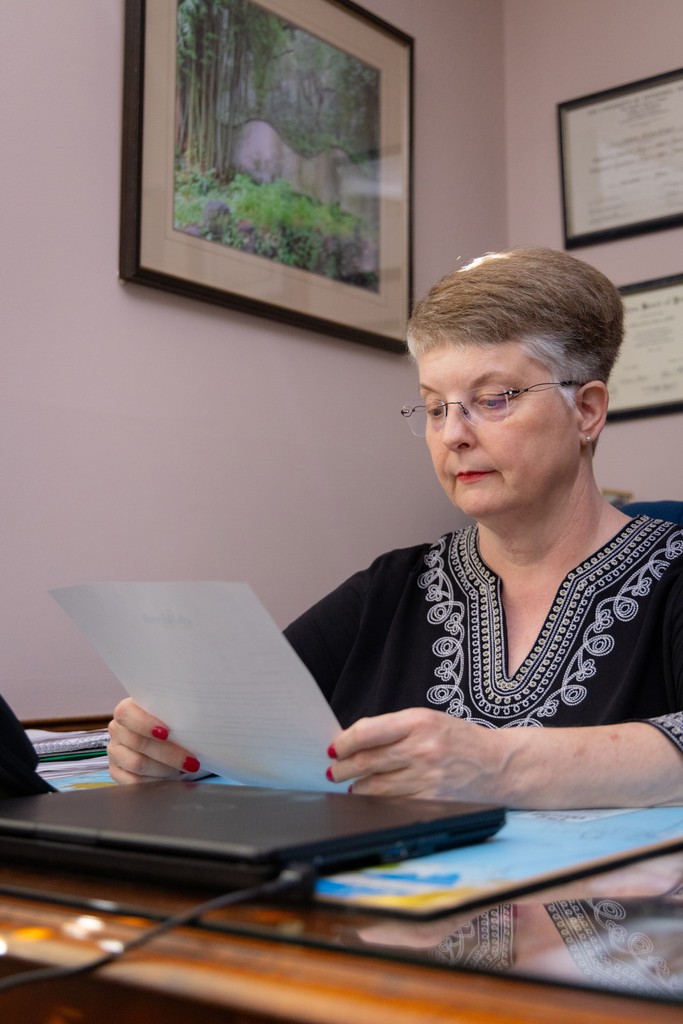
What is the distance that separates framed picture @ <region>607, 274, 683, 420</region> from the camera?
269cm

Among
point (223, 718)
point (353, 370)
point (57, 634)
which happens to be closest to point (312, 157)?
point (353, 370)

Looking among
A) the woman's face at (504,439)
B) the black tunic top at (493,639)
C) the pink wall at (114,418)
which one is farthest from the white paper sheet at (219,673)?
the pink wall at (114,418)

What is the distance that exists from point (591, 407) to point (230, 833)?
3.16 ft

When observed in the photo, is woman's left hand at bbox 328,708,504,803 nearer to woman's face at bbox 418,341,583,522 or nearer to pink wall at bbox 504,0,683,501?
woman's face at bbox 418,341,583,522

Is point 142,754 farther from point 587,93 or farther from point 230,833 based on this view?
point 587,93

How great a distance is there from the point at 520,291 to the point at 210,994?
1071 millimetres

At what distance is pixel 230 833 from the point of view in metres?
0.61

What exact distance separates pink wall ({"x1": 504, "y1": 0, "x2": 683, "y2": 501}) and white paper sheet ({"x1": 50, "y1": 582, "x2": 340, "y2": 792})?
1.95 metres

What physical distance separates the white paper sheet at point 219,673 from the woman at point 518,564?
0.18 meters

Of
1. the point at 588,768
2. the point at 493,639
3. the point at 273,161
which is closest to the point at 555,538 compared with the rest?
the point at 493,639

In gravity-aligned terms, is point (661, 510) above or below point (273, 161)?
below

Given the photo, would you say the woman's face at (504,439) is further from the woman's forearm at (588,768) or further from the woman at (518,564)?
the woman's forearm at (588,768)

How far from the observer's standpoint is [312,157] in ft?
7.88

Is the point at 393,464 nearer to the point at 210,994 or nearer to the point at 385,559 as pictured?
the point at 385,559
